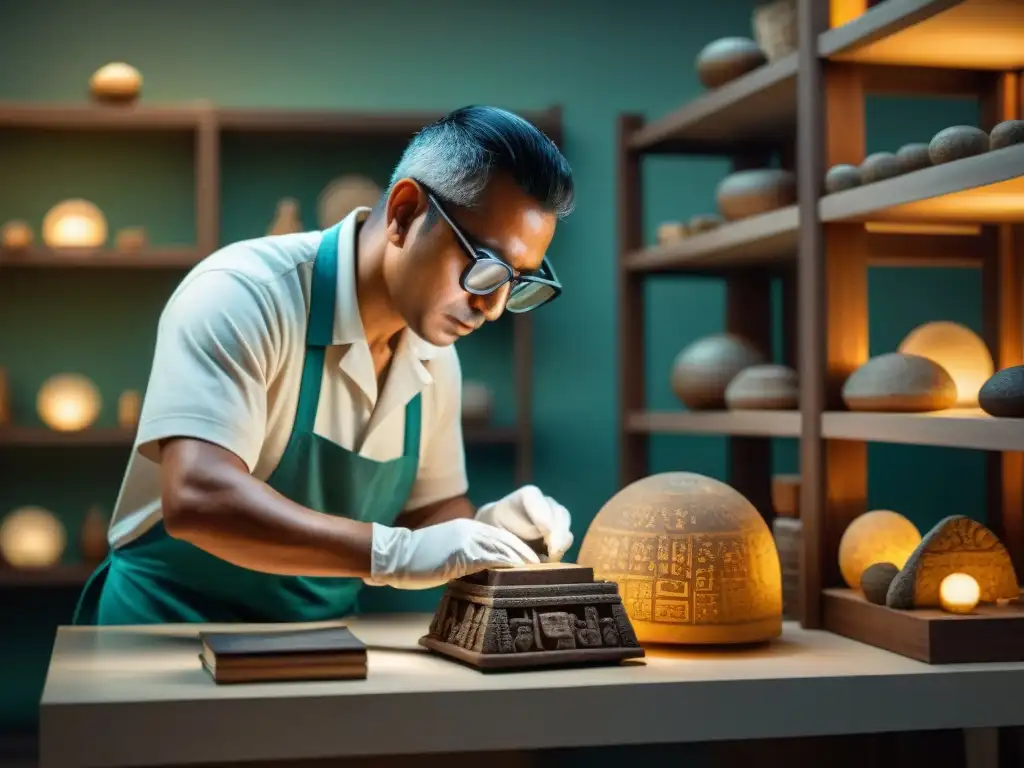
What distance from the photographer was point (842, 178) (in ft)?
7.29

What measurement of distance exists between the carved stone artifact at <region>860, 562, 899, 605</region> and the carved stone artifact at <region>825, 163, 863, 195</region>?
0.63 metres

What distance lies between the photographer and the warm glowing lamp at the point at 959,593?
1881 mm

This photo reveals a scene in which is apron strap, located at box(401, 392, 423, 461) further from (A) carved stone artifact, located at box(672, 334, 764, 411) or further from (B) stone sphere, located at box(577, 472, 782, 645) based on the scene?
(A) carved stone artifact, located at box(672, 334, 764, 411)

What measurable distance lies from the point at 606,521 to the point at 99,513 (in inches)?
104

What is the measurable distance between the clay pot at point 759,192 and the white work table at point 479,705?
59.7 inches

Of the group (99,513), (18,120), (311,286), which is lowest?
(99,513)

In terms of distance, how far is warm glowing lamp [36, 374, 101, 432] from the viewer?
13.6 ft

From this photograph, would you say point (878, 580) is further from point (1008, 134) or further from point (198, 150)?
point (198, 150)

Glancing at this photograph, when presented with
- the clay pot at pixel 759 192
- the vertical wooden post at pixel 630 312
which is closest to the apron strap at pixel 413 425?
the clay pot at pixel 759 192

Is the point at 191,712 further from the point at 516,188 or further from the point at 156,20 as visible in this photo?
the point at 156,20

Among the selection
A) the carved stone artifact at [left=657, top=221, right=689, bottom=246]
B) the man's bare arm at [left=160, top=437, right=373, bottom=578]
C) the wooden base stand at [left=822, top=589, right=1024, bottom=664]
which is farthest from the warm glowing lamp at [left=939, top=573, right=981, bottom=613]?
the carved stone artifact at [left=657, top=221, right=689, bottom=246]

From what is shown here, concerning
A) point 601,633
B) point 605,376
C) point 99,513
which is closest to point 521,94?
point 605,376

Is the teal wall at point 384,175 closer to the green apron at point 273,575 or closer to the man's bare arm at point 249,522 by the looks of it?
the green apron at point 273,575

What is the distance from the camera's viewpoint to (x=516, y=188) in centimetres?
192
